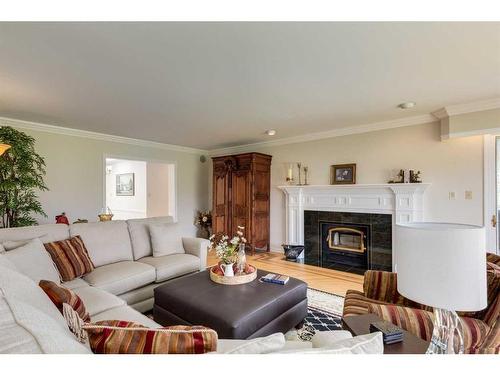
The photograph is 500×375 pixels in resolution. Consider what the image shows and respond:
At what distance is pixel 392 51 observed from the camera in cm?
192

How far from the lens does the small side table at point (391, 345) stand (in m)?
1.17

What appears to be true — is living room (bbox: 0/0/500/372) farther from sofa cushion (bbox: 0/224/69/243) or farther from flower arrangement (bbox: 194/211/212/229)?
flower arrangement (bbox: 194/211/212/229)

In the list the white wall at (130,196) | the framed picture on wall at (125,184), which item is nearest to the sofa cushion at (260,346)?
the white wall at (130,196)

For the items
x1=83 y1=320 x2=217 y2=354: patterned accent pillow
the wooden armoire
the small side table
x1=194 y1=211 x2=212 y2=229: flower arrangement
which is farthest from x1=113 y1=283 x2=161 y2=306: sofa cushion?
x1=194 y1=211 x2=212 y2=229: flower arrangement

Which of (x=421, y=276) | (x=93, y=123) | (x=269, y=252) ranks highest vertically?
(x=93, y=123)

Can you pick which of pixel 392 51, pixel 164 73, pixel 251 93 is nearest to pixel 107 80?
pixel 164 73

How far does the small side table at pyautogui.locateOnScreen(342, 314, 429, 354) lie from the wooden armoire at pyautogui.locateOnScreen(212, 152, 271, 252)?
139 inches

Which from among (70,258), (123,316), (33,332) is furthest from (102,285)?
(33,332)

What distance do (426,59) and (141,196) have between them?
6966 millimetres

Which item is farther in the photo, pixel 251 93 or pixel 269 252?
pixel 269 252

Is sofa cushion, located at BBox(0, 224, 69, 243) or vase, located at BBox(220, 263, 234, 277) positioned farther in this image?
vase, located at BBox(220, 263, 234, 277)

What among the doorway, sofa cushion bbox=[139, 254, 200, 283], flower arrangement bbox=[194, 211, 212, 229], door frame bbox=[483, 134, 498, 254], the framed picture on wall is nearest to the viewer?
sofa cushion bbox=[139, 254, 200, 283]

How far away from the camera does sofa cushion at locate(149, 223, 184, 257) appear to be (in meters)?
3.08
